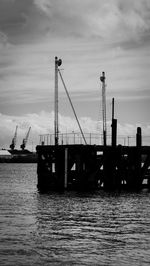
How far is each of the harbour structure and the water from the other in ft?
23.4

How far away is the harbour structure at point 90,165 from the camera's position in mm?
44781

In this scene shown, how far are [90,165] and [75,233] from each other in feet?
73.1

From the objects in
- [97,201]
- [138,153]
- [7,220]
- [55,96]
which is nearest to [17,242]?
[7,220]

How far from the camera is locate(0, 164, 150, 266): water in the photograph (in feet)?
58.4

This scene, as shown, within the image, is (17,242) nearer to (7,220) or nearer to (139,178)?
(7,220)

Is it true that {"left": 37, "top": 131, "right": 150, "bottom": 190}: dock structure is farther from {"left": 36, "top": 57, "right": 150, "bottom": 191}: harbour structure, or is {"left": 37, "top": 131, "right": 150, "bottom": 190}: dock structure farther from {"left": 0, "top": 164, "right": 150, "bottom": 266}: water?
{"left": 0, "top": 164, "right": 150, "bottom": 266}: water

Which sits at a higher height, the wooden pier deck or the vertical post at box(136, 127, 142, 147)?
the vertical post at box(136, 127, 142, 147)

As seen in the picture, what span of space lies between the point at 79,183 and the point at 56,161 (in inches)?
123

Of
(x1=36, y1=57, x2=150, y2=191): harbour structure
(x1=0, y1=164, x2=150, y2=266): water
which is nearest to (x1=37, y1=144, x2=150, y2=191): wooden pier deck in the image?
(x1=36, y1=57, x2=150, y2=191): harbour structure

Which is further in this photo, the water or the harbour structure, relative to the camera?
the harbour structure

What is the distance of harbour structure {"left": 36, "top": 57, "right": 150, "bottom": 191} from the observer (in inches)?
1763

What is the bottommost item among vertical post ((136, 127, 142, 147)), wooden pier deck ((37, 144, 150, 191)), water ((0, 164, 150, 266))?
water ((0, 164, 150, 266))

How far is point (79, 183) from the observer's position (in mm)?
44719

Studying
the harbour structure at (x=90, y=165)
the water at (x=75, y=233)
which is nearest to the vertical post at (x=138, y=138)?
the harbour structure at (x=90, y=165)
